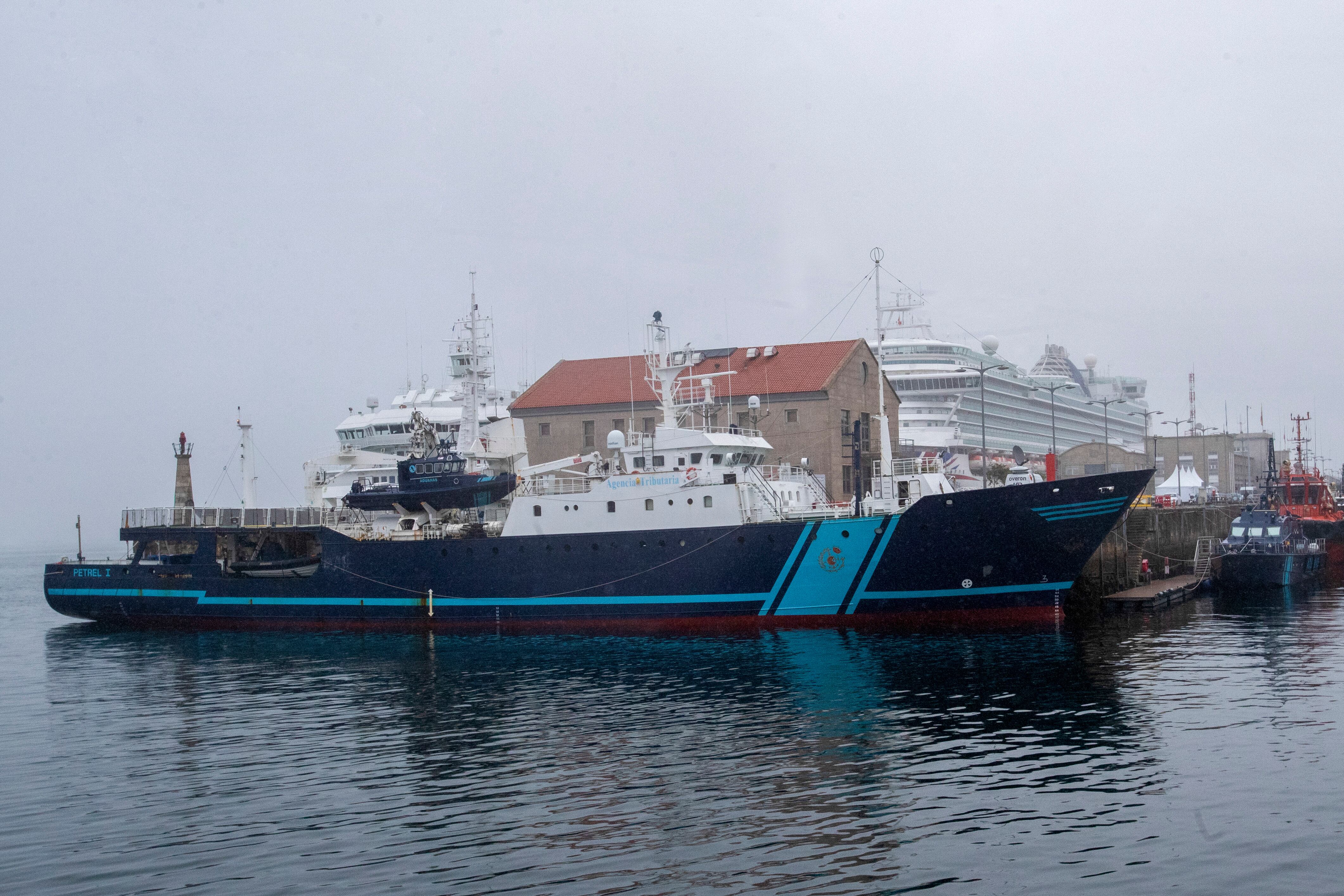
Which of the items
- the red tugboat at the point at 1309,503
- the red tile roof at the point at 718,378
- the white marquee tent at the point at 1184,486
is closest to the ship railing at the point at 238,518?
the red tile roof at the point at 718,378

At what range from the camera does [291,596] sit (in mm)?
37969

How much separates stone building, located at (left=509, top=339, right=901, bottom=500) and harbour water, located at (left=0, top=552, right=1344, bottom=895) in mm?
20997

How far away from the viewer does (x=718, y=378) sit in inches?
2062

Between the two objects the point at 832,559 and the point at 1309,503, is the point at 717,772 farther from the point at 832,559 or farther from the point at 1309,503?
the point at 1309,503

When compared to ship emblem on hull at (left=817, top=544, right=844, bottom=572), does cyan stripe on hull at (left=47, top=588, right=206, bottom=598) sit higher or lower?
lower

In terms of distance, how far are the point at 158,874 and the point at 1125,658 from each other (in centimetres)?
2145

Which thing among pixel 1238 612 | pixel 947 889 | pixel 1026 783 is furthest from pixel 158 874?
pixel 1238 612

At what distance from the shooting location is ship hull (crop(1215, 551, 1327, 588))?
43688 mm

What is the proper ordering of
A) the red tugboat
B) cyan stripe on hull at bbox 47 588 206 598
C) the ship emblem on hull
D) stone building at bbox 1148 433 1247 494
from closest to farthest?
the ship emblem on hull, cyan stripe on hull at bbox 47 588 206 598, the red tugboat, stone building at bbox 1148 433 1247 494

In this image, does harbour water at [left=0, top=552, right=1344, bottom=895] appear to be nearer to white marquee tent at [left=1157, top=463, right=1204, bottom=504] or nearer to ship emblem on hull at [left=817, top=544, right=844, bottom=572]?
ship emblem on hull at [left=817, top=544, right=844, bottom=572]

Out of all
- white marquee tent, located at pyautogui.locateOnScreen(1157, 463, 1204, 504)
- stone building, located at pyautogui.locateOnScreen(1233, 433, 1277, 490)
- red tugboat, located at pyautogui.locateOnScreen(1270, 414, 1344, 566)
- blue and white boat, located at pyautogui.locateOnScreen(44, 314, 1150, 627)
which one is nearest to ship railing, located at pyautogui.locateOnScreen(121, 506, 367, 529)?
blue and white boat, located at pyautogui.locateOnScreen(44, 314, 1150, 627)

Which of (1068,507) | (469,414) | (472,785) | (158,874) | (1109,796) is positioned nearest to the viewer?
(158,874)

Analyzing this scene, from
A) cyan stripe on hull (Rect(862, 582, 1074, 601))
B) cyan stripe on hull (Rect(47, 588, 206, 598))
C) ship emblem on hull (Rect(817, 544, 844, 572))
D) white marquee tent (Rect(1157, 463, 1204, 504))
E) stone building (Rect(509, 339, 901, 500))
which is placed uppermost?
stone building (Rect(509, 339, 901, 500))

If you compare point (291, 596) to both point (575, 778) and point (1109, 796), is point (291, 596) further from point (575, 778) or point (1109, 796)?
point (1109, 796)
